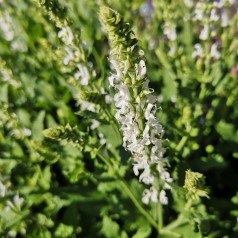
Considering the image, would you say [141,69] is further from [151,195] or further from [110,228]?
[110,228]

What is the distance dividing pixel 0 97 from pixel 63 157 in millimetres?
509

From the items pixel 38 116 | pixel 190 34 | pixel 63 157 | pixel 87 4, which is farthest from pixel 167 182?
pixel 87 4

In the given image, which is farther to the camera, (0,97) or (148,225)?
(0,97)

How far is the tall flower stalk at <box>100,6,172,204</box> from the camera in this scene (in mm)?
Answer: 1281

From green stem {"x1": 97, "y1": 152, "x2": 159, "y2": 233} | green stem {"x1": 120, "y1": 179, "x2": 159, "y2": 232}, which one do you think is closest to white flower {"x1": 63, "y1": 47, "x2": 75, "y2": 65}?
green stem {"x1": 97, "y1": 152, "x2": 159, "y2": 233}

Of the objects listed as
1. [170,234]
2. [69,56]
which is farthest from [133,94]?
[170,234]

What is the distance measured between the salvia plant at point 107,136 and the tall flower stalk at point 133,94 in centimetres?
4

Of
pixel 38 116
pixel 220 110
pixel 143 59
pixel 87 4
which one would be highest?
pixel 87 4

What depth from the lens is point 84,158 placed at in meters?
2.64

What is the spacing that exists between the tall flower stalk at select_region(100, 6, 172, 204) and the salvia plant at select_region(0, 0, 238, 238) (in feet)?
0.12

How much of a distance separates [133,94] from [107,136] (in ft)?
2.66

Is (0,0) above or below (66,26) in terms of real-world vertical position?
above

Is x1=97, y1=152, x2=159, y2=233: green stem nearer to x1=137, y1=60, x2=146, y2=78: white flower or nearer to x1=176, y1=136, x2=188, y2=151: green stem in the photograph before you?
x1=176, y1=136, x2=188, y2=151: green stem

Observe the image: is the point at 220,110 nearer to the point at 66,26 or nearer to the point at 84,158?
the point at 84,158
